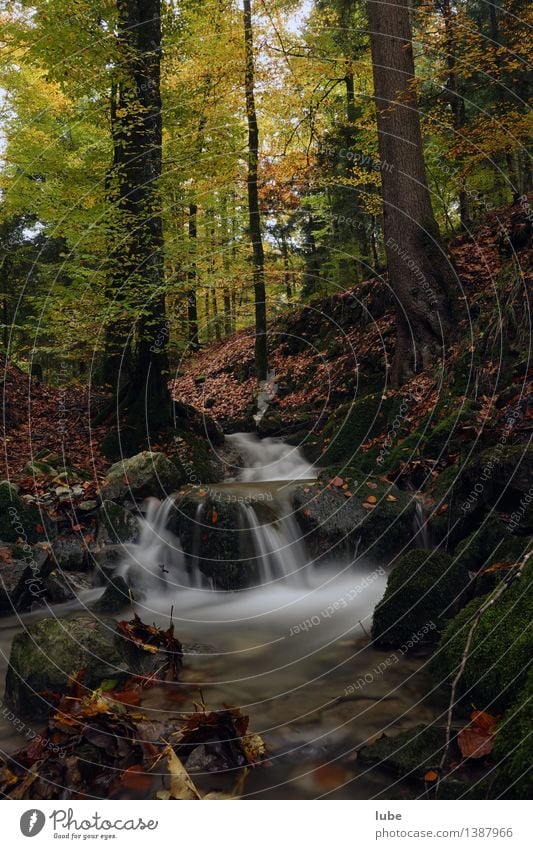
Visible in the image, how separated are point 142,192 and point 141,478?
5.38m

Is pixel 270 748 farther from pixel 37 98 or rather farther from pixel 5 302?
pixel 37 98

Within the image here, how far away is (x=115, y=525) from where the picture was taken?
8.20 metres

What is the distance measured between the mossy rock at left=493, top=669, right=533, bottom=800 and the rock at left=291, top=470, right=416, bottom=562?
163 inches

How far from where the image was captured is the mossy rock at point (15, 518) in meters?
7.41

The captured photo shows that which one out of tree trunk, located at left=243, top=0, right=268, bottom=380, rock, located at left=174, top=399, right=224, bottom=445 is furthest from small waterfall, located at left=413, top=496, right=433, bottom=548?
tree trunk, located at left=243, top=0, right=268, bottom=380

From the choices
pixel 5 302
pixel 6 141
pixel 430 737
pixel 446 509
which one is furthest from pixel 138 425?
pixel 6 141

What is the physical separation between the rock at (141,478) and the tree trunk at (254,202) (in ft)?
22.4

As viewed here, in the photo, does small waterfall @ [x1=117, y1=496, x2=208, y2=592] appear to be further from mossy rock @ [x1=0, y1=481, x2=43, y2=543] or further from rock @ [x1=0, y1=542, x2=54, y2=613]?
mossy rock @ [x1=0, y1=481, x2=43, y2=543]

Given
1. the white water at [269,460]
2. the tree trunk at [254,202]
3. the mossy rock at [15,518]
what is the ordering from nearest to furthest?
the mossy rock at [15,518]
the white water at [269,460]
the tree trunk at [254,202]

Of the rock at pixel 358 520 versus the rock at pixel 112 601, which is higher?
the rock at pixel 358 520

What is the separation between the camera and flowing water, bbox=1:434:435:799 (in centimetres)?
355

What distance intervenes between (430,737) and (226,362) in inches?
681

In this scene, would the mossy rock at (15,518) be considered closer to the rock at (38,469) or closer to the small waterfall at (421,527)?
the rock at (38,469)

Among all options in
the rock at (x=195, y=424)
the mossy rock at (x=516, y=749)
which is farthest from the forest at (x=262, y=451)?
the rock at (x=195, y=424)
